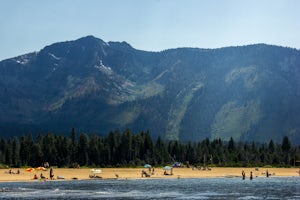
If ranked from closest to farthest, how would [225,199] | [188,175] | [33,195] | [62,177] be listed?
1. [225,199]
2. [33,195]
3. [62,177]
4. [188,175]

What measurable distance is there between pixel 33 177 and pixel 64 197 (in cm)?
6335

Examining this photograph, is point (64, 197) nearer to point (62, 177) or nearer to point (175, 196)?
point (175, 196)

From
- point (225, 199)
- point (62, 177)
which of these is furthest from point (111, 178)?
point (225, 199)

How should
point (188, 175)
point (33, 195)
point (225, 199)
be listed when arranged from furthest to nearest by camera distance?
point (188, 175)
point (33, 195)
point (225, 199)

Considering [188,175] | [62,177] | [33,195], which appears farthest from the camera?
[188,175]

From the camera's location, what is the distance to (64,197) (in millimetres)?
86500

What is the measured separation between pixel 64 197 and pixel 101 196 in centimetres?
630

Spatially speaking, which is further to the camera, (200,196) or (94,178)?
(94,178)

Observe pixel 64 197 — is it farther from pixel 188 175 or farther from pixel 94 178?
pixel 188 175

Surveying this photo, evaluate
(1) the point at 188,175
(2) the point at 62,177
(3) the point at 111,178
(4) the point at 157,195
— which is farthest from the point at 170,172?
(4) the point at 157,195

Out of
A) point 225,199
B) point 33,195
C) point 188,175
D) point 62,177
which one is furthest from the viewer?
point 188,175

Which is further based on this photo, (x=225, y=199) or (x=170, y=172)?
(x=170, y=172)

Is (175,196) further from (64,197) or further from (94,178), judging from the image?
(94,178)

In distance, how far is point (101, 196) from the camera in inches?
3499
